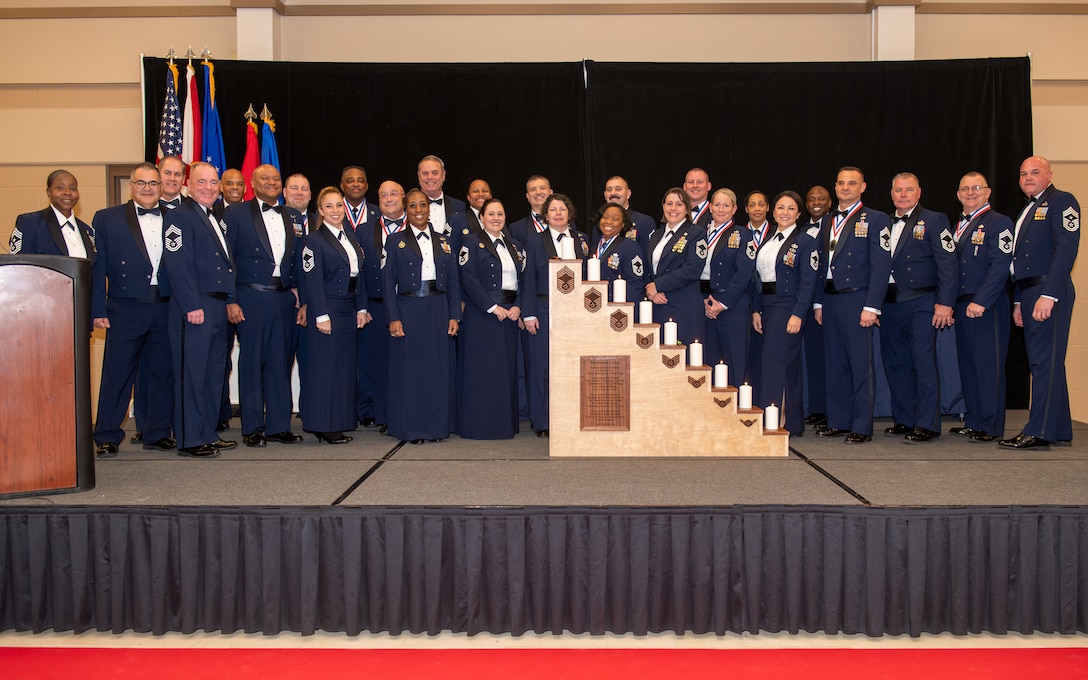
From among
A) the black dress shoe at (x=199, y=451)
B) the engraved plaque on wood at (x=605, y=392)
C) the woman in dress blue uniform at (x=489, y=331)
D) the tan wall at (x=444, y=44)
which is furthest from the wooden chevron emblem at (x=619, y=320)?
the tan wall at (x=444, y=44)

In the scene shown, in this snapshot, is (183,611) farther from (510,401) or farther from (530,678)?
(510,401)

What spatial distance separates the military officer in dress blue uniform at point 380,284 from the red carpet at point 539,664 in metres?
2.42

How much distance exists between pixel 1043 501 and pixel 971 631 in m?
0.61

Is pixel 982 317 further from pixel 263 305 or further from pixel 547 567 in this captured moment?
pixel 263 305

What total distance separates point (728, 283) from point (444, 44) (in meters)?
3.69

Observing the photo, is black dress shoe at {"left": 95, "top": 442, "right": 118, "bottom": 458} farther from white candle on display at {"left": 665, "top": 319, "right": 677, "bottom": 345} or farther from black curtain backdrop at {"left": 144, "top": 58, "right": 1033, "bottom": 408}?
black curtain backdrop at {"left": 144, "top": 58, "right": 1033, "bottom": 408}

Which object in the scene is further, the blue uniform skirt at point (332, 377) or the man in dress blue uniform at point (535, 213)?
the man in dress blue uniform at point (535, 213)

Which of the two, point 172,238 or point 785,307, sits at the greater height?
point 172,238

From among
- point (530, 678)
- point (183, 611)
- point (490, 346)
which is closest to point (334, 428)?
point (490, 346)

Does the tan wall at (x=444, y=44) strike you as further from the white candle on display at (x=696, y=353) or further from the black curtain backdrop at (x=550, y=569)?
the black curtain backdrop at (x=550, y=569)

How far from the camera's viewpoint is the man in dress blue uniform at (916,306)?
4.90 metres

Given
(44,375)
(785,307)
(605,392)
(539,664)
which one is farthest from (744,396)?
(44,375)

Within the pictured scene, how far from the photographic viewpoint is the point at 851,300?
4992mm

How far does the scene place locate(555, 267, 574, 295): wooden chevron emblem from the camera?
4254 mm
